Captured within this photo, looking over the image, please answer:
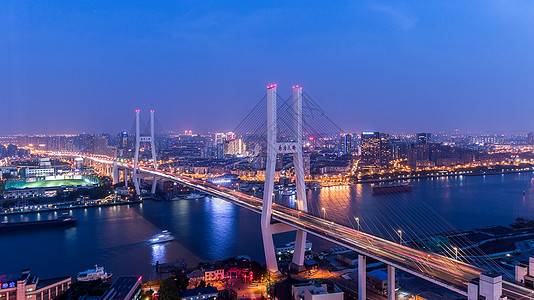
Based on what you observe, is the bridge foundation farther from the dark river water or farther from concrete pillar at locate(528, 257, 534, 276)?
the dark river water

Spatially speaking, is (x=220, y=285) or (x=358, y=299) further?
(x=220, y=285)

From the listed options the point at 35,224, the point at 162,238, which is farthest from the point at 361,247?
the point at 35,224

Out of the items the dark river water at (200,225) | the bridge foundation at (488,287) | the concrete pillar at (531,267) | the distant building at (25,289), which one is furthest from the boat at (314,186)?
the bridge foundation at (488,287)

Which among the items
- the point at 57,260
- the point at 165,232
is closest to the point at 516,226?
the point at 165,232

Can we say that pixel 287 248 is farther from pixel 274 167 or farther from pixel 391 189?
pixel 391 189

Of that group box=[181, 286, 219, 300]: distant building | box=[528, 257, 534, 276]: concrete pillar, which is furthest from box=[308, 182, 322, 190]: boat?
box=[528, 257, 534, 276]: concrete pillar

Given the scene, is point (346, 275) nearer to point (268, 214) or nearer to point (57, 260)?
point (268, 214)
